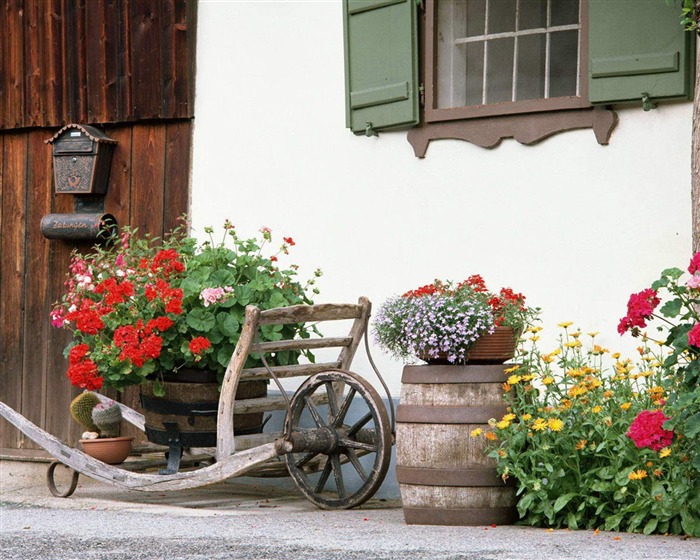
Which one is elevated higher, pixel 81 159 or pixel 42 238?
pixel 81 159

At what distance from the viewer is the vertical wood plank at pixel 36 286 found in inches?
346

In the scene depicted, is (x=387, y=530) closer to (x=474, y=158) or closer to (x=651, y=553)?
(x=651, y=553)

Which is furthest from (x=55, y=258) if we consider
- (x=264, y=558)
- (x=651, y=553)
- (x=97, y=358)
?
(x=651, y=553)

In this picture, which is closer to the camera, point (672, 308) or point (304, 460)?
point (672, 308)

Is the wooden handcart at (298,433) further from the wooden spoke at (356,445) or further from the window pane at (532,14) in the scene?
the window pane at (532,14)

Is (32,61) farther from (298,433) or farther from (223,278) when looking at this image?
(298,433)

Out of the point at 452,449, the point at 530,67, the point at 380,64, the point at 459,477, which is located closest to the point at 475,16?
the point at 530,67

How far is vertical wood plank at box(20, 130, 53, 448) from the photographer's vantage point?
28.9 feet

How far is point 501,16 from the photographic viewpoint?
287 inches

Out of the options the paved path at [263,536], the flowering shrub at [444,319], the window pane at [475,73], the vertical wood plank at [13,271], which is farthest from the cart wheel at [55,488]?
the window pane at [475,73]

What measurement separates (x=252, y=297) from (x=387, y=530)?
1.69m

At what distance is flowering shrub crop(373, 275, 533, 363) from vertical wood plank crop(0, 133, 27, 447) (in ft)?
12.3

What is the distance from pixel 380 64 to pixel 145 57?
1.85m

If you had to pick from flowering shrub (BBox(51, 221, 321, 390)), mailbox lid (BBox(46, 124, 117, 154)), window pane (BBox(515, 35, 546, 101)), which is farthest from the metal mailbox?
window pane (BBox(515, 35, 546, 101))
